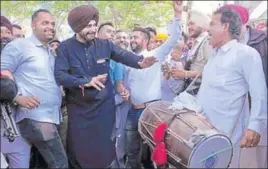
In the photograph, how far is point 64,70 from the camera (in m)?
3.78

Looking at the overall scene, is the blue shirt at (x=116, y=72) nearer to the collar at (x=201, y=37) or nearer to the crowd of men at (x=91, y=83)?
the crowd of men at (x=91, y=83)

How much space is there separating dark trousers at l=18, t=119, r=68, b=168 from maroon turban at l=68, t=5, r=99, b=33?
0.91 m

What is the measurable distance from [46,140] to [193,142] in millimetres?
1464

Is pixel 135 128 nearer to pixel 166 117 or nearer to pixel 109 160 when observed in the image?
pixel 109 160

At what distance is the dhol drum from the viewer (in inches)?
117

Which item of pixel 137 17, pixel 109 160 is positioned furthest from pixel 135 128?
pixel 137 17

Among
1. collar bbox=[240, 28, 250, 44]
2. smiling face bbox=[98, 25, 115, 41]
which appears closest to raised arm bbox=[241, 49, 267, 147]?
collar bbox=[240, 28, 250, 44]

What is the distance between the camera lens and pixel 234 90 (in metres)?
3.31

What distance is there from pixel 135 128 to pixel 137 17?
9.96m

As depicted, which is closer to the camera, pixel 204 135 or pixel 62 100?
pixel 204 135

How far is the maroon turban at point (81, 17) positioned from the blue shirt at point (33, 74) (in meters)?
0.39

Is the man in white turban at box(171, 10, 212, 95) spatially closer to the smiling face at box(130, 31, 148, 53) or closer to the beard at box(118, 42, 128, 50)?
the smiling face at box(130, 31, 148, 53)

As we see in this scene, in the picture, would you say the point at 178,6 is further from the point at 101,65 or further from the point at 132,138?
the point at 132,138

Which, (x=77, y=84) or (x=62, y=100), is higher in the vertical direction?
Answer: (x=77, y=84)
